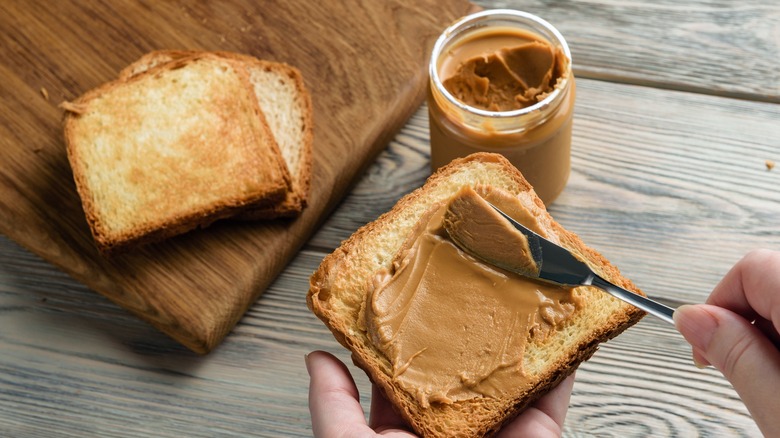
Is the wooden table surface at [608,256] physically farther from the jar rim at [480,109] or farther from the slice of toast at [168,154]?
the jar rim at [480,109]

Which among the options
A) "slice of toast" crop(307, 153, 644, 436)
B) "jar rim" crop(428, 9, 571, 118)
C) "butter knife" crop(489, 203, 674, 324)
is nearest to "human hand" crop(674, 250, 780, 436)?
"butter knife" crop(489, 203, 674, 324)

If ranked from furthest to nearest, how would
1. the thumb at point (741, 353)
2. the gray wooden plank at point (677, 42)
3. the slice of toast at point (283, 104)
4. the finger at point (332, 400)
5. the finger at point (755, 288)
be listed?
the gray wooden plank at point (677, 42), the slice of toast at point (283, 104), the finger at point (332, 400), the finger at point (755, 288), the thumb at point (741, 353)

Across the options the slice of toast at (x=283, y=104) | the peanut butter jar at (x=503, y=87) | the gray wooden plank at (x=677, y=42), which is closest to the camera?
the peanut butter jar at (x=503, y=87)

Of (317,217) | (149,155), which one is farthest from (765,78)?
(149,155)

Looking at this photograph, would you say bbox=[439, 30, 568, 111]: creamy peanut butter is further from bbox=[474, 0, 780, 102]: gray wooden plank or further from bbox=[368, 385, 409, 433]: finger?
bbox=[368, 385, 409, 433]: finger

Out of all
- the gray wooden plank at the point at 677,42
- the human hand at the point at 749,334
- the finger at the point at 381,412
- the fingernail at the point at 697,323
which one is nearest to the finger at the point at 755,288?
the human hand at the point at 749,334

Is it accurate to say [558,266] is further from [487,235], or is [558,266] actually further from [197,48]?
[197,48]
